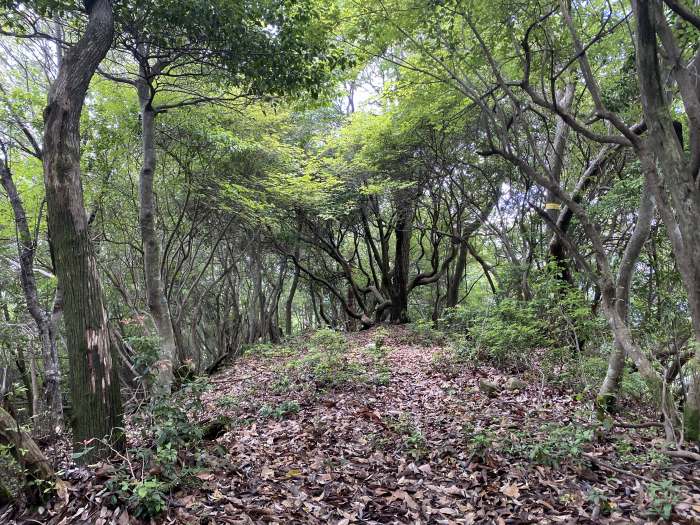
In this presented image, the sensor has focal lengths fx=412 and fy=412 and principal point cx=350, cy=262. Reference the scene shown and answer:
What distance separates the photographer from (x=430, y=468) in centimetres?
408

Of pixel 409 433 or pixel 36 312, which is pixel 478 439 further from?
pixel 36 312

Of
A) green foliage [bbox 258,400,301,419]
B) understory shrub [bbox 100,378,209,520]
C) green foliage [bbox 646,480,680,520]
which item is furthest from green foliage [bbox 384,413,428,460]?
understory shrub [bbox 100,378,209,520]

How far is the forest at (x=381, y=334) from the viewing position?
11.2 ft

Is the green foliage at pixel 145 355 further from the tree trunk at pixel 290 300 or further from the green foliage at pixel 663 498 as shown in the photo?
the tree trunk at pixel 290 300

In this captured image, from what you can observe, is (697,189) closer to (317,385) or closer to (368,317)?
(317,385)

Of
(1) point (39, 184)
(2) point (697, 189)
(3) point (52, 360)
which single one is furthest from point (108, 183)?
(2) point (697, 189)

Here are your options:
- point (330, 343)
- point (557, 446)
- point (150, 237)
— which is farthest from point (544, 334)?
point (150, 237)

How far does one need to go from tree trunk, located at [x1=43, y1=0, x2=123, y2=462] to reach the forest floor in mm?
600

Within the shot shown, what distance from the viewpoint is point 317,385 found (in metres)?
6.81

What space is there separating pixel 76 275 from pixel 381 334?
8.82 m

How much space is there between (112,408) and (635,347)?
5036 millimetres

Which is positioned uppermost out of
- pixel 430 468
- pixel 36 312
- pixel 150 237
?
pixel 150 237

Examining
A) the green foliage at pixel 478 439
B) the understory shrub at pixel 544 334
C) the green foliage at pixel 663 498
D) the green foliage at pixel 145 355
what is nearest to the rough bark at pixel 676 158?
the green foliage at pixel 663 498

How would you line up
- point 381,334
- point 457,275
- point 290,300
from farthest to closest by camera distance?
1. point 290,300
2. point 457,275
3. point 381,334
